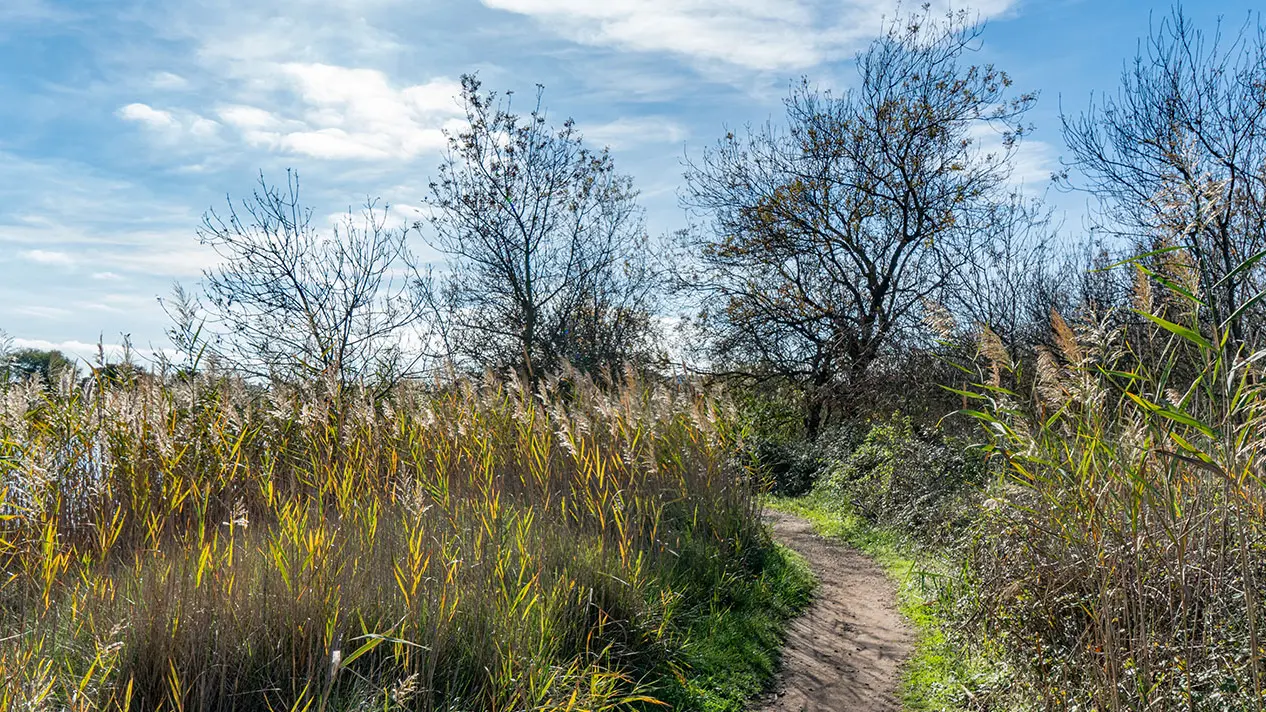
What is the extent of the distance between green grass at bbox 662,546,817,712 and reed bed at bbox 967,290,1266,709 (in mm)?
1421

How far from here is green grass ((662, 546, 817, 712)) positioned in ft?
14.8

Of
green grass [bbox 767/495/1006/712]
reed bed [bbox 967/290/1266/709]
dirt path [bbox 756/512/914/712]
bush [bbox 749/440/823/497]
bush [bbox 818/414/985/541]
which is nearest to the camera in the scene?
reed bed [bbox 967/290/1266/709]

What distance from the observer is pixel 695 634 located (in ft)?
16.8

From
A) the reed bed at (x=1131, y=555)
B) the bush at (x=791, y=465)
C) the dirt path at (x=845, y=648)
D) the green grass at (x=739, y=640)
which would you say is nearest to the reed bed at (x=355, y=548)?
the green grass at (x=739, y=640)

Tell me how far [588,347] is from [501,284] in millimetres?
2136

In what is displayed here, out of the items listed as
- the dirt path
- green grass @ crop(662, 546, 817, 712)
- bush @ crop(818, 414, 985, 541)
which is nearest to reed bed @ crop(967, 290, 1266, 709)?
the dirt path

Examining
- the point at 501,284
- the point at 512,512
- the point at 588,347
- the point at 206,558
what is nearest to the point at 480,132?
the point at 501,284

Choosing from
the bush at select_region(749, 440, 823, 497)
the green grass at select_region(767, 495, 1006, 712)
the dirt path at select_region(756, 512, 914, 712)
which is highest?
the bush at select_region(749, 440, 823, 497)

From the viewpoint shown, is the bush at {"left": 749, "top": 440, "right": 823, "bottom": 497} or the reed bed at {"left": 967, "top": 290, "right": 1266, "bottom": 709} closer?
the reed bed at {"left": 967, "top": 290, "right": 1266, "bottom": 709}

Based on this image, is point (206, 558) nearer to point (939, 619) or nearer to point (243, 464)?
point (243, 464)

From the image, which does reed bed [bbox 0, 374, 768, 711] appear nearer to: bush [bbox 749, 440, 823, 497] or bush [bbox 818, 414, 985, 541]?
bush [bbox 818, 414, 985, 541]

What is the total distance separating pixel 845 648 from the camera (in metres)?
5.58

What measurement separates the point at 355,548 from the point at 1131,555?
370 cm

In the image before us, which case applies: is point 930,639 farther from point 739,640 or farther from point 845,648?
point 739,640
